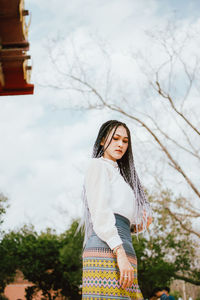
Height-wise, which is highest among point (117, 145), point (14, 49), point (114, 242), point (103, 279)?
point (14, 49)

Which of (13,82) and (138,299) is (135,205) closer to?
(138,299)

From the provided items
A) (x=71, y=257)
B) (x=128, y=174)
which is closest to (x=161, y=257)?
(x=71, y=257)

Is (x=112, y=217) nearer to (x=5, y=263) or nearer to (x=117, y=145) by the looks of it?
(x=117, y=145)

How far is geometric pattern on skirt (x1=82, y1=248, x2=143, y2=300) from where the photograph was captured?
147 centimetres

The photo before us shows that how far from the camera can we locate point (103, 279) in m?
1.50

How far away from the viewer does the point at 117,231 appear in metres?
1.60

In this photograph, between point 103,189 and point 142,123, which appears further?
point 142,123

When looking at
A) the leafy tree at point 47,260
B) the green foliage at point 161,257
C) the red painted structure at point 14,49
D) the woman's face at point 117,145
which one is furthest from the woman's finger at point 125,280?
the leafy tree at point 47,260

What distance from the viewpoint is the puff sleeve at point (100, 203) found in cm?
156

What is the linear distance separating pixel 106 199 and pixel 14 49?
4.53ft

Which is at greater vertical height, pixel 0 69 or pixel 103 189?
pixel 0 69

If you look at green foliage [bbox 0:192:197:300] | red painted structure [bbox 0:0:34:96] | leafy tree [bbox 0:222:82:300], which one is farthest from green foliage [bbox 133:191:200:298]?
red painted structure [bbox 0:0:34:96]

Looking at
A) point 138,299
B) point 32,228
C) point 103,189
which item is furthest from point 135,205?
point 32,228

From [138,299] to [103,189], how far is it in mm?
525
